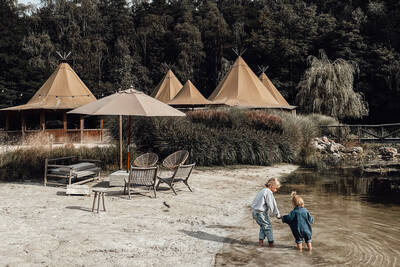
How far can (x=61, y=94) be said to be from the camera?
23.6m

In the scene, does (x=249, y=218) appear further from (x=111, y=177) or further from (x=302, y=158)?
(x=302, y=158)

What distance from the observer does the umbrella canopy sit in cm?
809

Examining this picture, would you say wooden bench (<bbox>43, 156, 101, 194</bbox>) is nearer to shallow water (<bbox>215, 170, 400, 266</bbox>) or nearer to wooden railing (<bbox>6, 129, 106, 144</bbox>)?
shallow water (<bbox>215, 170, 400, 266</bbox>)

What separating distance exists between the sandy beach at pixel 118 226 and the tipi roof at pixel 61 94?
14.5 m

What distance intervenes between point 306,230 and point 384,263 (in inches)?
39.2

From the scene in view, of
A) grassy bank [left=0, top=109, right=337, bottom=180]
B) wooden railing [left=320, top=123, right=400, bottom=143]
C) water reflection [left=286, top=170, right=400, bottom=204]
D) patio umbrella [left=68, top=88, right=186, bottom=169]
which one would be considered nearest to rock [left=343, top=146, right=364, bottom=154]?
wooden railing [left=320, top=123, right=400, bottom=143]

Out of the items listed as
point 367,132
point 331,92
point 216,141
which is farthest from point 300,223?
point 331,92

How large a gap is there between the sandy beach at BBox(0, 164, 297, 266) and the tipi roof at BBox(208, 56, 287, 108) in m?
15.4

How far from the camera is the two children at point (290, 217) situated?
4.96 metres

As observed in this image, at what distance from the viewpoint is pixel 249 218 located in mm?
6695

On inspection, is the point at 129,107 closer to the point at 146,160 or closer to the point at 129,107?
the point at 129,107

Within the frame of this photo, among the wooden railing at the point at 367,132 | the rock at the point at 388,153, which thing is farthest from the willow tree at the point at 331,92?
the rock at the point at 388,153

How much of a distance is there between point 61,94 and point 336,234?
21.4m

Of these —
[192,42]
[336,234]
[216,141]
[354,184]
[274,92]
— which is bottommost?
[354,184]
